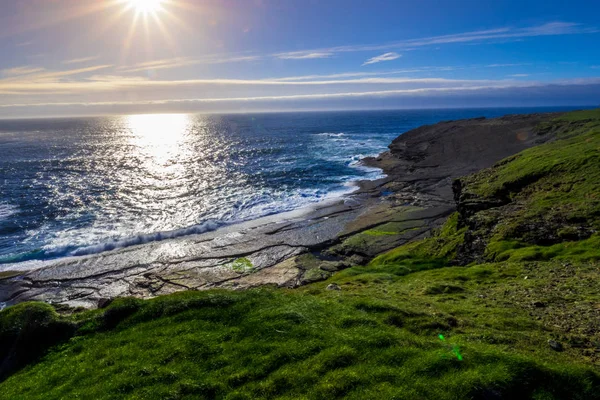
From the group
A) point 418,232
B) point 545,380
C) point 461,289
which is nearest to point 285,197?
point 418,232

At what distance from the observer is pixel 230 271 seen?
3597 centimetres

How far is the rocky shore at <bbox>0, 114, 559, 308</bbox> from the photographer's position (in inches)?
1292

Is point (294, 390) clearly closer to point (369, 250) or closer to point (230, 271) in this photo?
point (230, 271)

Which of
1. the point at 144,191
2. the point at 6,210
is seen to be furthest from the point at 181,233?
the point at 6,210

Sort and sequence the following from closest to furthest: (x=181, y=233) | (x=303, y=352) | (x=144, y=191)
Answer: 1. (x=303, y=352)
2. (x=181, y=233)
3. (x=144, y=191)

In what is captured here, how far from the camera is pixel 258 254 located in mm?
39781

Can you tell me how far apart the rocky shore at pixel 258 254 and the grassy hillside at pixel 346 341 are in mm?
4945

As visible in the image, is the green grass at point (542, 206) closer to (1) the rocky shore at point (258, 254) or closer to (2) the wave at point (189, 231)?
(1) the rocky shore at point (258, 254)

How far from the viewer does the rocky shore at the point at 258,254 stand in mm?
32812

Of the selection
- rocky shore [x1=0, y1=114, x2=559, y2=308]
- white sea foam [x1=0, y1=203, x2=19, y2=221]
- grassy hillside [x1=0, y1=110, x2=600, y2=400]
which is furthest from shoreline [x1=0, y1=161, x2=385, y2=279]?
grassy hillside [x1=0, y1=110, x2=600, y2=400]

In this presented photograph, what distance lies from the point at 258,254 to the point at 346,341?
91.9 feet

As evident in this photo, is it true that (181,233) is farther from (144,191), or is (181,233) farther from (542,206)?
(542,206)

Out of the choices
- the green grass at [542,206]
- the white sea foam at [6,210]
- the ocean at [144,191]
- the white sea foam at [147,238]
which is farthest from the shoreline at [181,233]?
the green grass at [542,206]

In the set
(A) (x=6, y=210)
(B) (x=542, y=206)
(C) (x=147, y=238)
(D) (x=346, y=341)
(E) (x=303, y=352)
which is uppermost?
(B) (x=542, y=206)
